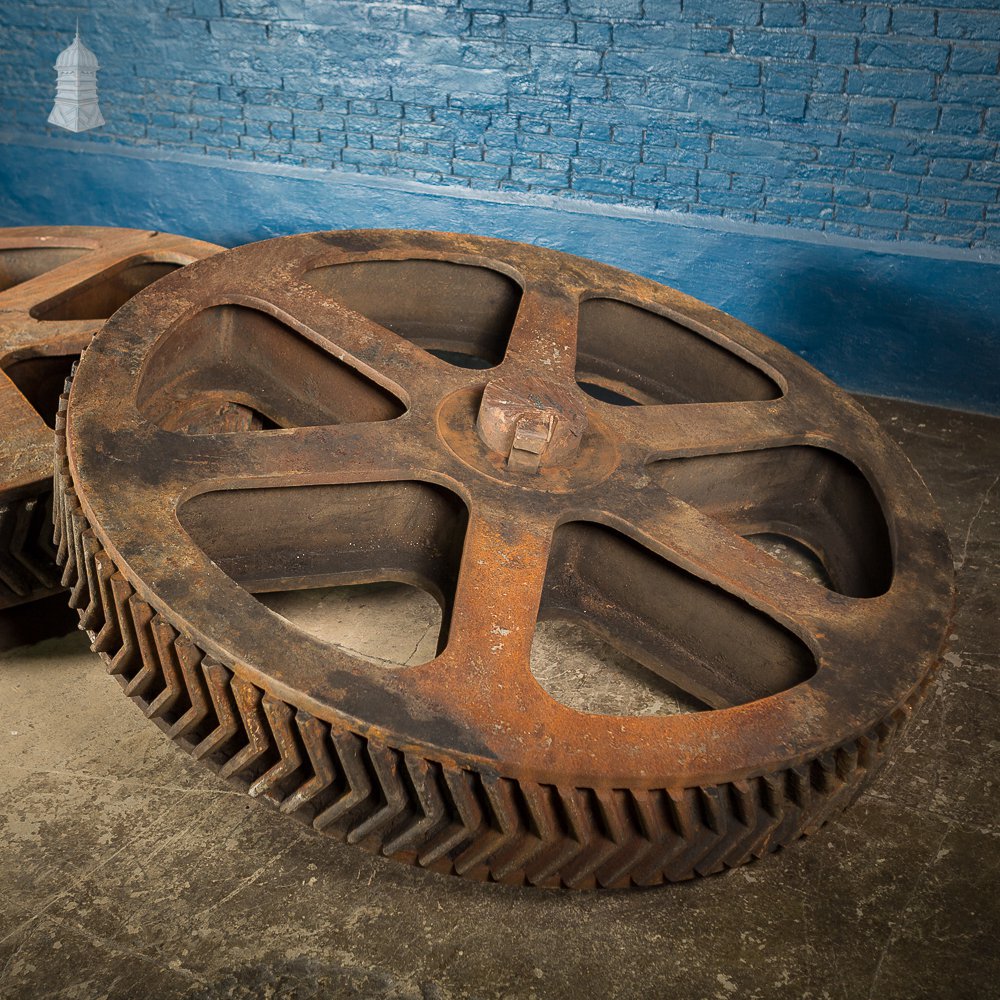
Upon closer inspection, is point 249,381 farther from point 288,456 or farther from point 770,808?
point 770,808

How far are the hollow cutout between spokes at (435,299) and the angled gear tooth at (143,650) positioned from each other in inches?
61.3

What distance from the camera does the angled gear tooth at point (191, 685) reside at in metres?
2.21

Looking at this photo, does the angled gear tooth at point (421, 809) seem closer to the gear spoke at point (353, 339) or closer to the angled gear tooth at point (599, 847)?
the angled gear tooth at point (599, 847)

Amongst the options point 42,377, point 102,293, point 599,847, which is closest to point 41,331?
point 42,377

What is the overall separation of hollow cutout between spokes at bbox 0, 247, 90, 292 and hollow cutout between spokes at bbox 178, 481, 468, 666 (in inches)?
80.5

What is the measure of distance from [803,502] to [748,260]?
162 centimetres

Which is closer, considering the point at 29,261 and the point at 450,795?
the point at 450,795

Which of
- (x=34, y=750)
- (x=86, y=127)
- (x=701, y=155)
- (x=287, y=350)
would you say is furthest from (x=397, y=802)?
(x=86, y=127)

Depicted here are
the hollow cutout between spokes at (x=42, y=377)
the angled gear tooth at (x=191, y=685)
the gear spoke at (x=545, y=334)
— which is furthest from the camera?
the hollow cutout between spokes at (x=42, y=377)

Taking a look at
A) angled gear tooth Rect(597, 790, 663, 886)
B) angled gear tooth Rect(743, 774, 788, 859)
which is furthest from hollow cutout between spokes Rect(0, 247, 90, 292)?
angled gear tooth Rect(743, 774, 788, 859)

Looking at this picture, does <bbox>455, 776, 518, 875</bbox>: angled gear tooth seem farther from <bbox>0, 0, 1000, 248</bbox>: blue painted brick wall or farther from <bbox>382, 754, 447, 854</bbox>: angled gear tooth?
<bbox>0, 0, 1000, 248</bbox>: blue painted brick wall

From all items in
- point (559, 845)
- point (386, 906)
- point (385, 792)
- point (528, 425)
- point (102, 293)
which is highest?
point (528, 425)

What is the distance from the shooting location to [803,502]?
11.2 ft

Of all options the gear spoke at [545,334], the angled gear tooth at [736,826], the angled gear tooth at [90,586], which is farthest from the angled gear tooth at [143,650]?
the gear spoke at [545,334]
